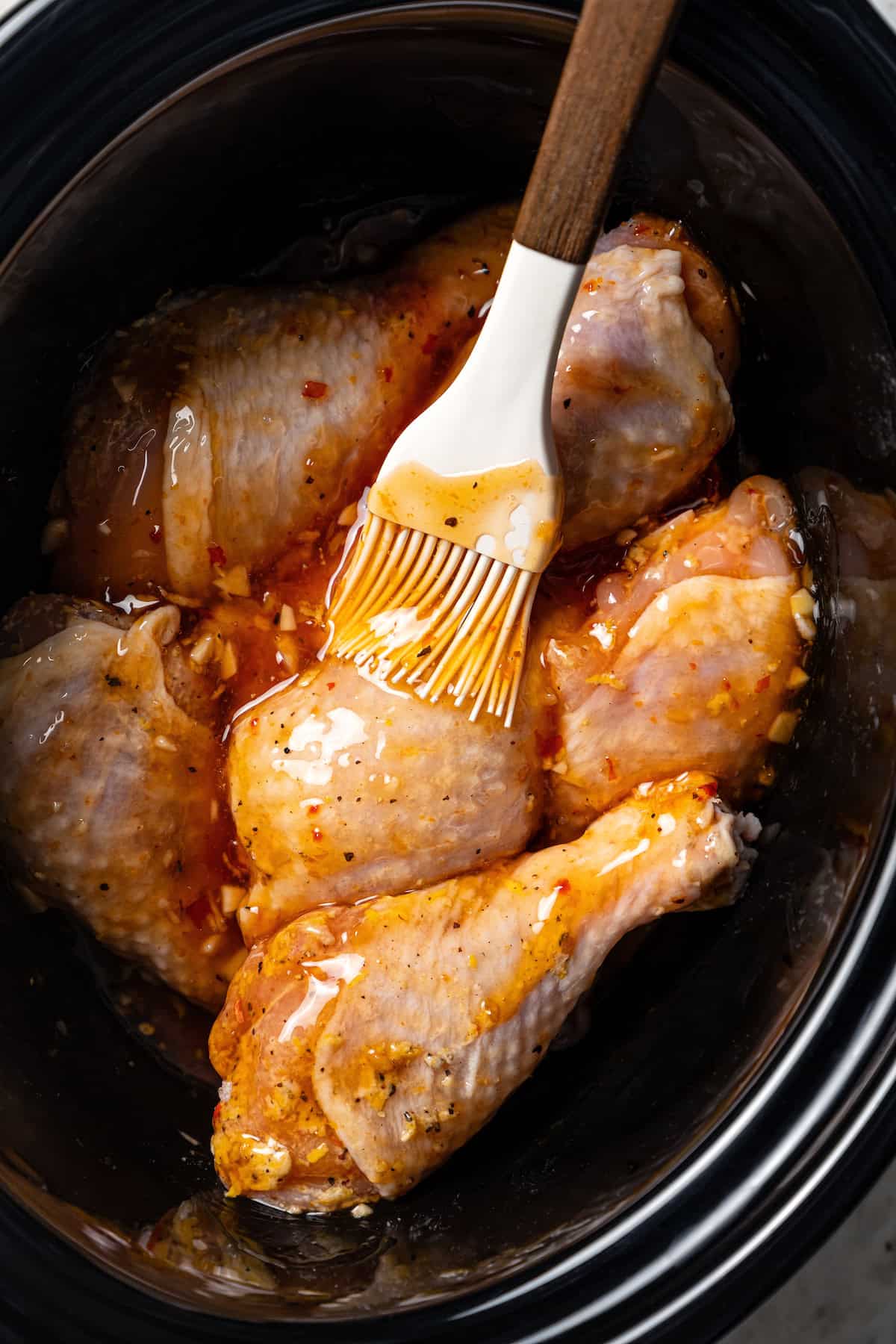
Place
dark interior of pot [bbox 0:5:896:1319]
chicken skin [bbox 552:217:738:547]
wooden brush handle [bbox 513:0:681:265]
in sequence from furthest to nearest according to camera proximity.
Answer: chicken skin [bbox 552:217:738:547]
dark interior of pot [bbox 0:5:896:1319]
wooden brush handle [bbox 513:0:681:265]

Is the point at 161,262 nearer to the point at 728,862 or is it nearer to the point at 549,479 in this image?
the point at 549,479

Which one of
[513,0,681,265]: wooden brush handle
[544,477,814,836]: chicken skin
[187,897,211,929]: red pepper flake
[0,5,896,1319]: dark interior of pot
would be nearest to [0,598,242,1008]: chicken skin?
[187,897,211,929]: red pepper flake

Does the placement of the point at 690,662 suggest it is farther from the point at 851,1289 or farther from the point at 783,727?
the point at 851,1289

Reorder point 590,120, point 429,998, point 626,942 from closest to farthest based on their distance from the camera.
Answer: point 590,120 < point 429,998 < point 626,942

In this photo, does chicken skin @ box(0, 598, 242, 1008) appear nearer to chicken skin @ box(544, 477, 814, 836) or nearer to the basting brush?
the basting brush

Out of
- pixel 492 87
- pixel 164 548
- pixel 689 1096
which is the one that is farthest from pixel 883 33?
pixel 689 1096

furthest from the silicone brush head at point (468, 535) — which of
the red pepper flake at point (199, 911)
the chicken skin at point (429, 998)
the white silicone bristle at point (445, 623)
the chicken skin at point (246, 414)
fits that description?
the red pepper flake at point (199, 911)

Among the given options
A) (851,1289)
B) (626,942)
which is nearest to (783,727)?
(626,942)
